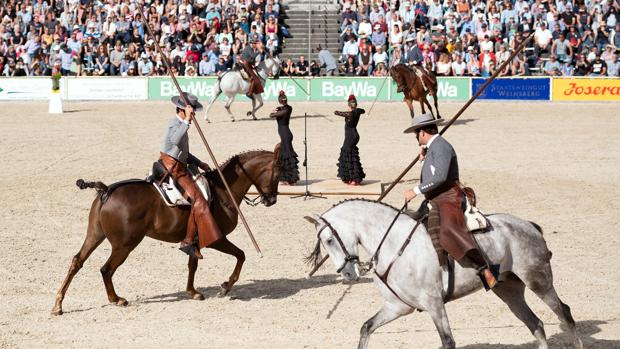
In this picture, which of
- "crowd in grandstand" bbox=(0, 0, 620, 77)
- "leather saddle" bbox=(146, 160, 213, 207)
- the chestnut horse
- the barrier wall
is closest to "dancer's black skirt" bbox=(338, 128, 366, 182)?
the chestnut horse

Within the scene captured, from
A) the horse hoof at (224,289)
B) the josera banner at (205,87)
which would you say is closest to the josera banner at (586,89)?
the josera banner at (205,87)

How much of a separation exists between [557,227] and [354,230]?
29.4ft

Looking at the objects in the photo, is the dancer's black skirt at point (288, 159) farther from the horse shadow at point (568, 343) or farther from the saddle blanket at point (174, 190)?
the horse shadow at point (568, 343)

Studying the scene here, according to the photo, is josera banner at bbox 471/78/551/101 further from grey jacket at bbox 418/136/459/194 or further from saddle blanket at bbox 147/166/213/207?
grey jacket at bbox 418/136/459/194

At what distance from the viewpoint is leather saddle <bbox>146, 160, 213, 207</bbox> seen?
1376cm

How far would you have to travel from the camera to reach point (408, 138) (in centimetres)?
2850

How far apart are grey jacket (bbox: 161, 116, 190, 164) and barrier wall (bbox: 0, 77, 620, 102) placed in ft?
70.5

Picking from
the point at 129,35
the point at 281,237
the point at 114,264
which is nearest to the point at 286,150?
the point at 281,237

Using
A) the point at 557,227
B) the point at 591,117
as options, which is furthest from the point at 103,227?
the point at 591,117

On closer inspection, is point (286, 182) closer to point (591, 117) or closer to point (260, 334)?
point (260, 334)

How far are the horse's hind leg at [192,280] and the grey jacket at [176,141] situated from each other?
1.37m

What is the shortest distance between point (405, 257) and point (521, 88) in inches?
1022

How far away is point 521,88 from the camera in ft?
116

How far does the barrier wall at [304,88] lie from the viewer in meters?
35.4
